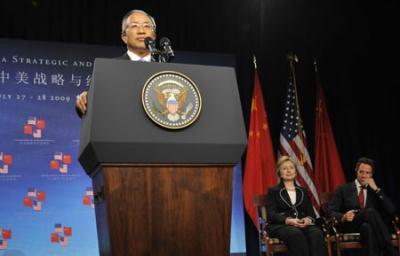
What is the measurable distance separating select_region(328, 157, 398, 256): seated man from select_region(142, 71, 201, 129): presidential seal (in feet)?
10.5

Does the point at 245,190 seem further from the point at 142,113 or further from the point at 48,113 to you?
the point at 142,113

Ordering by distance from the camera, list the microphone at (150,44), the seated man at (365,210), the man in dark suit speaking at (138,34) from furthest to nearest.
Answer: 1. the seated man at (365,210)
2. the man in dark suit speaking at (138,34)
3. the microphone at (150,44)

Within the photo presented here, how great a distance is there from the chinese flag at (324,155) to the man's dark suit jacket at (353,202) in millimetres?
788

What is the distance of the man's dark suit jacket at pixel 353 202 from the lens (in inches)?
185

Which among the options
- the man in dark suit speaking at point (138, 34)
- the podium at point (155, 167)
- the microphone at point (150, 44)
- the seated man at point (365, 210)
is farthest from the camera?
the seated man at point (365, 210)

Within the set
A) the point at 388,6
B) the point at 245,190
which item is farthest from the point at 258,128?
the point at 388,6

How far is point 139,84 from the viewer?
162 centimetres

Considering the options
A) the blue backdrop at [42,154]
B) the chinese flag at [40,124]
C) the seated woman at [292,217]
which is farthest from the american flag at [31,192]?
the seated woman at [292,217]

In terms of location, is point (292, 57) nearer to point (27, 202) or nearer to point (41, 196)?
point (41, 196)

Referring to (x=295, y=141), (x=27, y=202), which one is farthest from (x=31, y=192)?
(x=295, y=141)

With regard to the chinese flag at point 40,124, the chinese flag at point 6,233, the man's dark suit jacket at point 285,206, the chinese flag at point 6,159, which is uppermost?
the chinese flag at point 40,124

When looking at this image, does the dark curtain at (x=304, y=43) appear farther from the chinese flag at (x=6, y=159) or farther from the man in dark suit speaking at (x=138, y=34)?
the man in dark suit speaking at (x=138, y=34)

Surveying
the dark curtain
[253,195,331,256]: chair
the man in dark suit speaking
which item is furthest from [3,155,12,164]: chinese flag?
the man in dark suit speaking

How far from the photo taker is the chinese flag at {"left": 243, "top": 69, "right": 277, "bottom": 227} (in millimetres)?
5387
